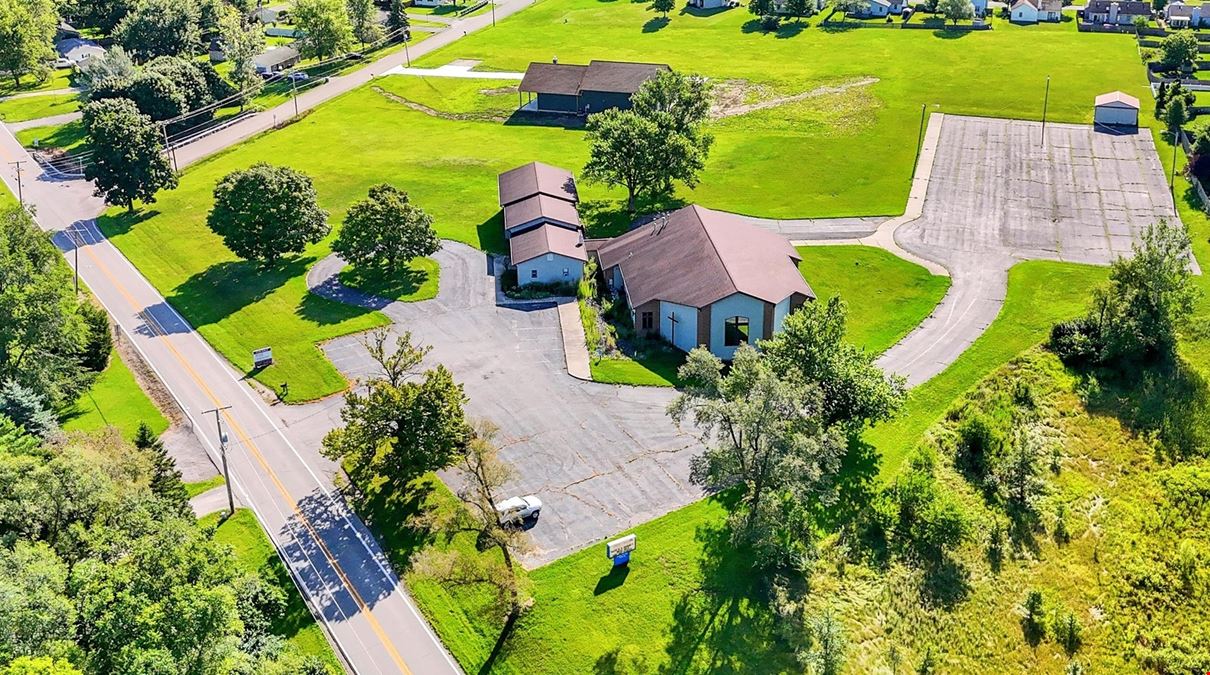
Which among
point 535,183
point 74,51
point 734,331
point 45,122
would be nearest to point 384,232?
point 535,183

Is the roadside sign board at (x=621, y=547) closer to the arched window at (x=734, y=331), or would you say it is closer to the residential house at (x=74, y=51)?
the arched window at (x=734, y=331)

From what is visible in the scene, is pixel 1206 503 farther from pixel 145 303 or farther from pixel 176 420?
pixel 145 303

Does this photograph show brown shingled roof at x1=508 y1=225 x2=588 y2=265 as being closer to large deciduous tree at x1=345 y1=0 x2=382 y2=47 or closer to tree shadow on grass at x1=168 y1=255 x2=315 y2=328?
tree shadow on grass at x1=168 y1=255 x2=315 y2=328

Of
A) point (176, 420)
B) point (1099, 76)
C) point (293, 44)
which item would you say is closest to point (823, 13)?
point (1099, 76)

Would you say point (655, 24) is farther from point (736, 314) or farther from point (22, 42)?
point (736, 314)

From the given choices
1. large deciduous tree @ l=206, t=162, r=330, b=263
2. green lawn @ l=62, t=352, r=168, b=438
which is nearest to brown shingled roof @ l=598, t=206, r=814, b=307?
large deciduous tree @ l=206, t=162, r=330, b=263

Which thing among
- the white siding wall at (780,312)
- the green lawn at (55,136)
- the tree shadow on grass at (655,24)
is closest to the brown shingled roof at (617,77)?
the tree shadow on grass at (655,24)
